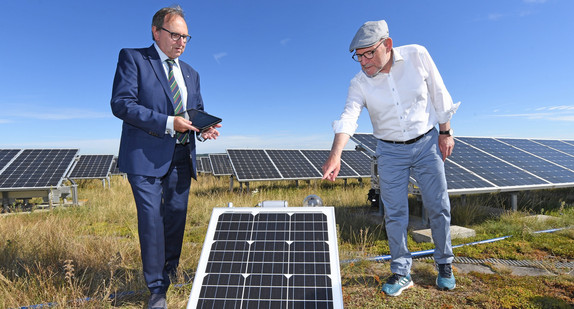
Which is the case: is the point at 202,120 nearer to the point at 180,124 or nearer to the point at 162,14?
the point at 180,124

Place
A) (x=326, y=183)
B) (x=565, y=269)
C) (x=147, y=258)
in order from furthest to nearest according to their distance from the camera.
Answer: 1. (x=326, y=183)
2. (x=565, y=269)
3. (x=147, y=258)

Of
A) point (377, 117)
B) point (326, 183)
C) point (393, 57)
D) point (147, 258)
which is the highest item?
point (393, 57)

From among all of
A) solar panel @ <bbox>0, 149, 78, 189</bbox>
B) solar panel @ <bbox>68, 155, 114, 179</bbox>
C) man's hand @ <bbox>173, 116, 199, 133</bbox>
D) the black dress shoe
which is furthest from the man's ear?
solar panel @ <bbox>68, 155, 114, 179</bbox>

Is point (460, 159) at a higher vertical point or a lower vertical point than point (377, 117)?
lower

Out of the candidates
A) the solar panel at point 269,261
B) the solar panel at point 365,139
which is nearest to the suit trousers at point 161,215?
the solar panel at point 269,261

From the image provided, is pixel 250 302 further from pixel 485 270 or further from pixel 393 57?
pixel 485 270

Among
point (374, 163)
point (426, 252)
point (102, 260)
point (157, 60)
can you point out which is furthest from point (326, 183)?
point (157, 60)

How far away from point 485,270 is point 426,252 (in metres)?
0.72

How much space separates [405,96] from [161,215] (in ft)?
Answer: 8.21

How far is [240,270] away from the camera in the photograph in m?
1.92

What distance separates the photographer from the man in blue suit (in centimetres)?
256

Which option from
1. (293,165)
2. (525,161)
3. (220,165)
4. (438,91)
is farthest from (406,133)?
(220,165)

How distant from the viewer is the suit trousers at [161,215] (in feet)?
8.67

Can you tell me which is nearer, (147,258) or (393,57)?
(147,258)
